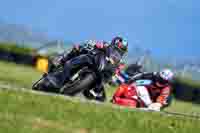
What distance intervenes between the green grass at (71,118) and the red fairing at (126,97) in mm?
4499

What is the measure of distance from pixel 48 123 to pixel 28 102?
1.04m

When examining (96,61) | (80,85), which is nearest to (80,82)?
(80,85)

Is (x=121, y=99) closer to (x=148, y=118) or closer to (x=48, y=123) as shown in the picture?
(x=148, y=118)

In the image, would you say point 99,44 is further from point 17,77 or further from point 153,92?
point 17,77

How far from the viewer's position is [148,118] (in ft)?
36.6

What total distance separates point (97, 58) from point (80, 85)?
2.15ft

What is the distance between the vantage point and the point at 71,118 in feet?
33.9

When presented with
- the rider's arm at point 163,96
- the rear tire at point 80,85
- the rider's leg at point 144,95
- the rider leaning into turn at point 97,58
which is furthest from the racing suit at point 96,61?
the rider's arm at point 163,96

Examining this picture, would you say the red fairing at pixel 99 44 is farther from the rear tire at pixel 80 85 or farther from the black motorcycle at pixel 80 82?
the rear tire at pixel 80 85

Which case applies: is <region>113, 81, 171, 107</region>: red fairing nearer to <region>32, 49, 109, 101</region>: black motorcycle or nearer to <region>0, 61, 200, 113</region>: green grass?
<region>32, 49, 109, 101</region>: black motorcycle

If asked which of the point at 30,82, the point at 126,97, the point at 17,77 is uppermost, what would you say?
the point at 126,97

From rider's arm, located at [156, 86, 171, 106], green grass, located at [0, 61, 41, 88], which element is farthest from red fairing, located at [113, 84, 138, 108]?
green grass, located at [0, 61, 41, 88]

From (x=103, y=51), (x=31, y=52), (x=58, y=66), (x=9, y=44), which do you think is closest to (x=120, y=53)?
(x=103, y=51)

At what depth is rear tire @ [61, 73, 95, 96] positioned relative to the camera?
46.8 feet
